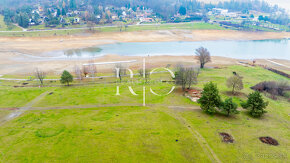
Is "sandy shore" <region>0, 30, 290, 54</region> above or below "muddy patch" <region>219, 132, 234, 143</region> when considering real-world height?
above

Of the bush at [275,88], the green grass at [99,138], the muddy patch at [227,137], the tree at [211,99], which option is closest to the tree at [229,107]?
the tree at [211,99]

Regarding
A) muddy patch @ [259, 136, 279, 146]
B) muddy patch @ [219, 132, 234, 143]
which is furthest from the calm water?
muddy patch @ [259, 136, 279, 146]

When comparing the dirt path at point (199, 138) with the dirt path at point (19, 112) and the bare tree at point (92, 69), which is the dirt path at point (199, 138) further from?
the bare tree at point (92, 69)

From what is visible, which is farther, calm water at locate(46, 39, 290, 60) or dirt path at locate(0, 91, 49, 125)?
calm water at locate(46, 39, 290, 60)

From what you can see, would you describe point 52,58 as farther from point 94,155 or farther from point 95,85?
point 94,155

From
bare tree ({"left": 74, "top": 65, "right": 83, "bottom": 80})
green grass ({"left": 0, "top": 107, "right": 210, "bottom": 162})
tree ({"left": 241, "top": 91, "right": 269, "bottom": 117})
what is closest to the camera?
green grass ({"left": 0, "top": 107, "right": 210, "bottom": 162})

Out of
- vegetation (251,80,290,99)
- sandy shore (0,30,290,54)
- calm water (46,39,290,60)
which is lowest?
vegetation (251,80,290,99)

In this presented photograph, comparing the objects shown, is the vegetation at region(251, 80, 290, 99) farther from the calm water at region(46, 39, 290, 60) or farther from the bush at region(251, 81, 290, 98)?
the calm water at region(46, 39, 290, 60)

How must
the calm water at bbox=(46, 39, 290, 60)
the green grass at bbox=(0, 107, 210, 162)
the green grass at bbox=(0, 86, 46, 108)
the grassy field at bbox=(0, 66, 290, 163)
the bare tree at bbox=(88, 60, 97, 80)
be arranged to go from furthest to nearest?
the calm water at bbox=(46, 39, 290, 60)
the bare tree at bbox=(88, 60, 97, 80)
the green grass at bbox=(0, 86, 46, 108)
the grassy field at bbox=(0, 66, 290, 163)
the green grass at bbox=(0, 107, 210, 162)
